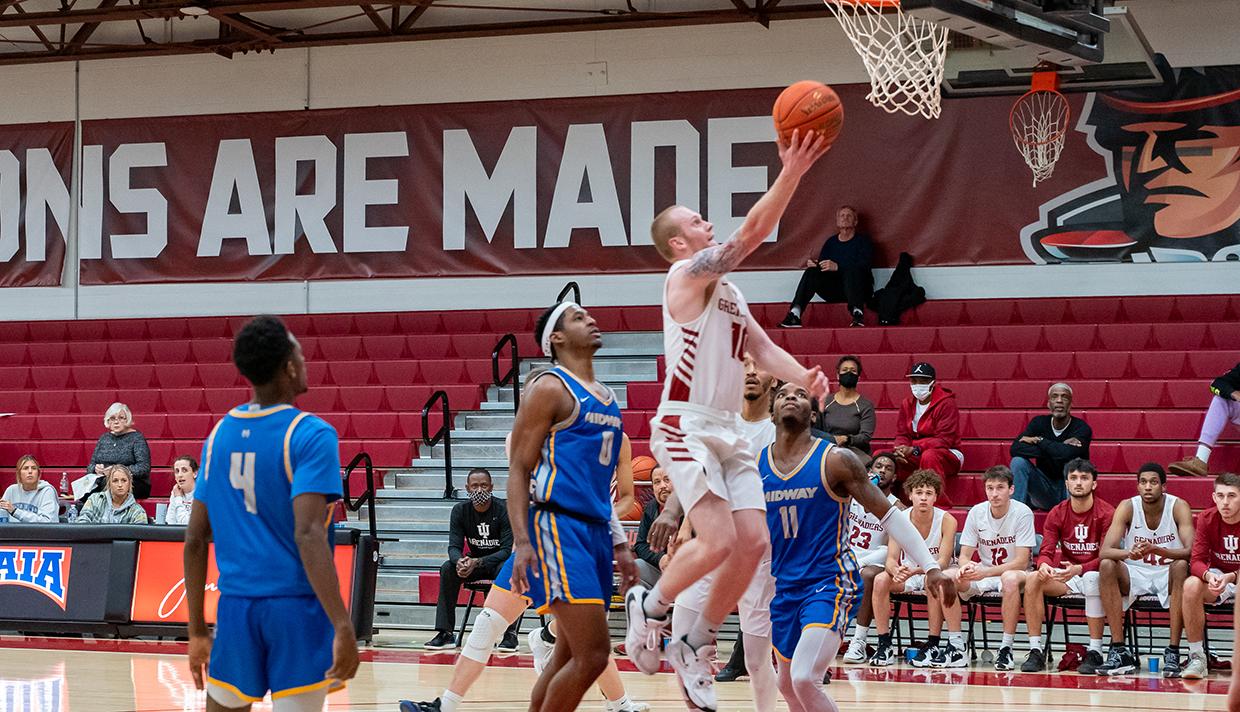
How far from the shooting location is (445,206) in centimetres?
1700

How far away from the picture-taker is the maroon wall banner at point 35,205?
18.0 meters

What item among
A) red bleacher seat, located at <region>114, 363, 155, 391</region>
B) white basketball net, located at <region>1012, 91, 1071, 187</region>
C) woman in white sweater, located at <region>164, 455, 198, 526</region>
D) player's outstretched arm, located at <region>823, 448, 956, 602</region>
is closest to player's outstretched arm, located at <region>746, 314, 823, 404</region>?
player's outstretched arm, located at <region>823, 448, 956, 602</region>

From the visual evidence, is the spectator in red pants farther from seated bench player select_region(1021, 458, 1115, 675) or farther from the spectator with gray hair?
the spectator with gray hair

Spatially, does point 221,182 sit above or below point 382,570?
above

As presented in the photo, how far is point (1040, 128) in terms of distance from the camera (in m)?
13.8

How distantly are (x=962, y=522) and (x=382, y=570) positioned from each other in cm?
474

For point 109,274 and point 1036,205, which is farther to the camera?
point 109,274

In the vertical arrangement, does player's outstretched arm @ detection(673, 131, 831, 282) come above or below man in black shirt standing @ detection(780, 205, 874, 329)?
below

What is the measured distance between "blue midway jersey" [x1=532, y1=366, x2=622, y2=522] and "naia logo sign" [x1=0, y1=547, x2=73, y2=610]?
22.3 ft

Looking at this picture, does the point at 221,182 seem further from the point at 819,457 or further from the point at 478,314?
the point at 819,457

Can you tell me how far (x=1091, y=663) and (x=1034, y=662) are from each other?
1.16 ft

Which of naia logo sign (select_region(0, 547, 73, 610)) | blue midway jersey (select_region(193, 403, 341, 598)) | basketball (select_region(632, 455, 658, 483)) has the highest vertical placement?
→ blue midway jersey (select_region(193, 403, 341, 598))

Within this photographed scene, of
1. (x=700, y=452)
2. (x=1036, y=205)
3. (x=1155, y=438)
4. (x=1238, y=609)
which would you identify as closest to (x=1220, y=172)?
(x=1036, y=205)

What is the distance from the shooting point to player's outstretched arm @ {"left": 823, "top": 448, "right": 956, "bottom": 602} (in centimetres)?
600
